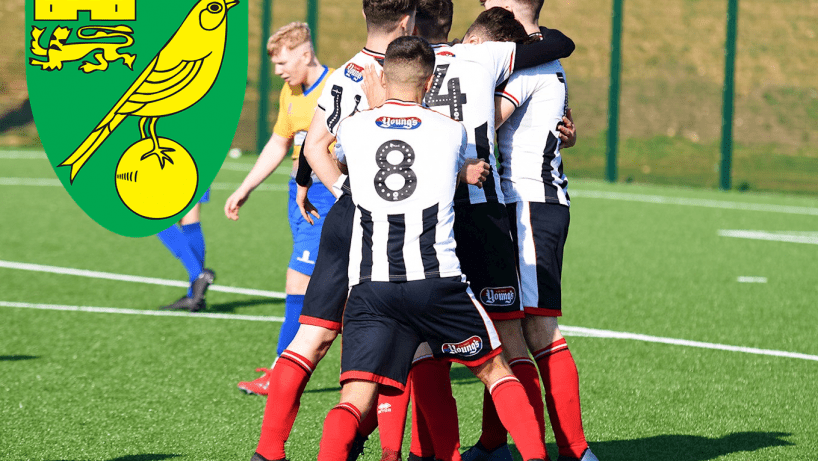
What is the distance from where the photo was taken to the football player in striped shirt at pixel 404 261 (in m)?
3.42

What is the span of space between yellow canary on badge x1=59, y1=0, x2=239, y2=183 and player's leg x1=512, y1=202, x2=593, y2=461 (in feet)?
4.14

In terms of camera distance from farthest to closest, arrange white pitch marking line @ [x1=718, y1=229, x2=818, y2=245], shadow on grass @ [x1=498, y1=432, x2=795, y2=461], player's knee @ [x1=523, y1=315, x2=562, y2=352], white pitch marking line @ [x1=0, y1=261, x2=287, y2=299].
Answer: white pitch marking line @ [x1=718, y1=229, x2=818, y2=245]
white pitch marking line @ [x1=0, y1=261, x2=287, y2=299]
shadow on grass @ [x1=498, y1=432, x2=795, y2=461]
player's knee @ [x1=523, y1=315, x2=562, y2=352]

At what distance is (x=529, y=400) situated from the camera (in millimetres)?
3982

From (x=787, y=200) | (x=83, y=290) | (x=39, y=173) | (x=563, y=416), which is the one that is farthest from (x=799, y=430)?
(x=39, y=173)

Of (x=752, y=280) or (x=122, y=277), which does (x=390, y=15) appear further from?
(x=752, y=280)

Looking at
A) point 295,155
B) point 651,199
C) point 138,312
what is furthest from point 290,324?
point 651,199

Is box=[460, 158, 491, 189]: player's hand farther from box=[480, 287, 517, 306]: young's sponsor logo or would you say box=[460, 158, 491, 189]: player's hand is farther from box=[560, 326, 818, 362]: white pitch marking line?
box=[560, 326, 818, 362]: white pitch marking line

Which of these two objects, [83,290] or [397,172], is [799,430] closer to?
[397,172]

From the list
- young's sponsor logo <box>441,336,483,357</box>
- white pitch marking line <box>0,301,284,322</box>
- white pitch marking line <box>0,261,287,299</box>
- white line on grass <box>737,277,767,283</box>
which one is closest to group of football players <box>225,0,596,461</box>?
young's sponsor logo <box>441,336,483,357</box>

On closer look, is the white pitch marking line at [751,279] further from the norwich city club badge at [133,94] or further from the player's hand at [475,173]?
the norwich city club badge at [133,94]

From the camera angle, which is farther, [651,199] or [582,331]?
[651,199]

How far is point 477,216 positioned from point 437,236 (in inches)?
13.1

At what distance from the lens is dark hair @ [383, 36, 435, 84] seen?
345 centimetres

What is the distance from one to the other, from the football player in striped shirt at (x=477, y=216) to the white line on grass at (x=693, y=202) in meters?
11.1
